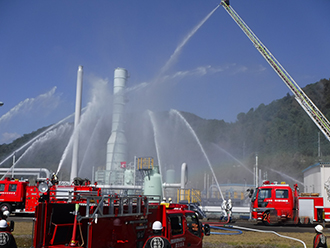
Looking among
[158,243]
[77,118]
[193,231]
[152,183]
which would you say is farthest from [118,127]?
[158,243]

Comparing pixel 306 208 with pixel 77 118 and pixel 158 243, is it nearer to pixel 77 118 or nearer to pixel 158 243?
pixel 158 243

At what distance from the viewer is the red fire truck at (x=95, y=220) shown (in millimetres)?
6875

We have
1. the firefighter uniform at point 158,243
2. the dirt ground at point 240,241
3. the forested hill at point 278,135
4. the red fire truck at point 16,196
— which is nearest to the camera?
the firefighter uniform at point 158,243

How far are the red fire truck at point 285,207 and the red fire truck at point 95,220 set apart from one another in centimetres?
1674

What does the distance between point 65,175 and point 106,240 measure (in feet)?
370

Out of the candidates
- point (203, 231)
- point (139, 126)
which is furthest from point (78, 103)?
point (139, 126)

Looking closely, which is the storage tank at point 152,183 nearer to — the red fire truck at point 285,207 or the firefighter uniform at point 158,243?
the red fire truck at point 285,207

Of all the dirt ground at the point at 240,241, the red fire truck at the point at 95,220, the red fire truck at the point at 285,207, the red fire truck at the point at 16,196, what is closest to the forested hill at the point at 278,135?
the red fire truck at the point at 285,207

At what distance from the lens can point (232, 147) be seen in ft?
469

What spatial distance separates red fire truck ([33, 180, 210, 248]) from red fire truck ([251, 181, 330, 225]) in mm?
16740

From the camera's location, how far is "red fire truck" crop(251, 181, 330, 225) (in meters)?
23.7

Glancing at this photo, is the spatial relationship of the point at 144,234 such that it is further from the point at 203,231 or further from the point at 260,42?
the point at 260,42

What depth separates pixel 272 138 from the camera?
13188 cm

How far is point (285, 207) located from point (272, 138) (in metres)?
113
